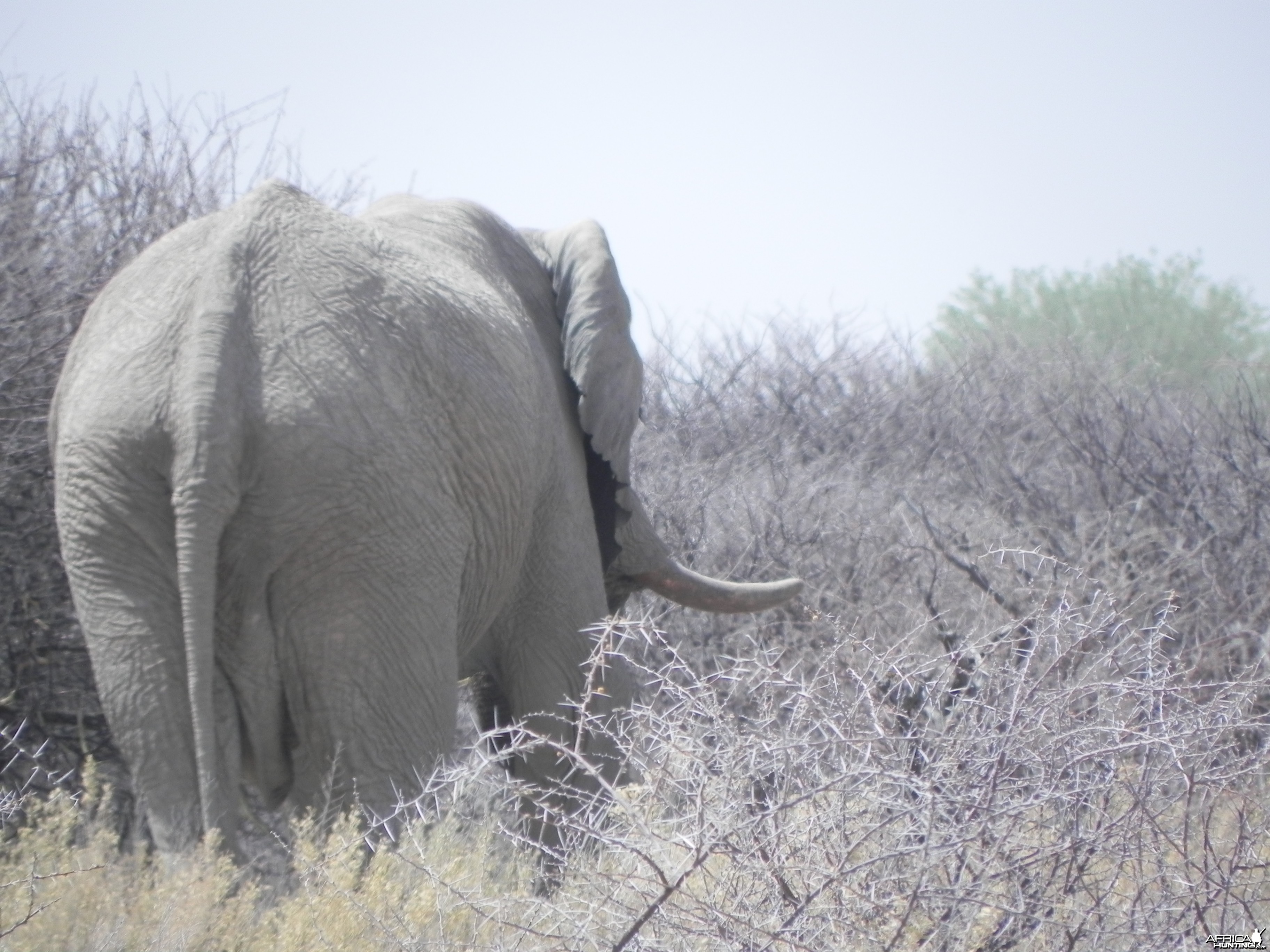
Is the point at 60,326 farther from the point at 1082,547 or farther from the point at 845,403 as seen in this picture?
the point at 845,403

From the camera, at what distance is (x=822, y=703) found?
19.7ft

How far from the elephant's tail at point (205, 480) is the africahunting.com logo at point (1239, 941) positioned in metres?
2.48

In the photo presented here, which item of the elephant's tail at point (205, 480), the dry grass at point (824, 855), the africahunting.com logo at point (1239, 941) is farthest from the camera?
the elephant's tail at point (205, 480)

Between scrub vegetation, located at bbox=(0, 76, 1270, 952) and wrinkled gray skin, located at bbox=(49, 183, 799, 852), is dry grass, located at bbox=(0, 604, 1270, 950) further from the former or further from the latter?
wrinkled gray skin, located at bbox=(49, 183, 799, 852)

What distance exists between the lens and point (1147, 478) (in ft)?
27.0

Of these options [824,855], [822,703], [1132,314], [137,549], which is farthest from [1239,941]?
[1132,314]

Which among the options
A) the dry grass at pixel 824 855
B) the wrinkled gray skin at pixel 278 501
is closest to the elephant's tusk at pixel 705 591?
the wrinkled gray skin at pixel 278 501

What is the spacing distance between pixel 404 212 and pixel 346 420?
1591 mm

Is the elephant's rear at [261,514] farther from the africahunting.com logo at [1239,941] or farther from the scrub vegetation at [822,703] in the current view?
the africahunting.com logo at [1239,941]

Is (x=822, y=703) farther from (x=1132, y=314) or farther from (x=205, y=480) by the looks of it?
(x=1132, y=314)

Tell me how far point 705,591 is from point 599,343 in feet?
4.09

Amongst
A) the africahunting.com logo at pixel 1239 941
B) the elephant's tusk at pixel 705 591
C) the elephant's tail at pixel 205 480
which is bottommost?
the africahunting.com logo at pixel 1239 941

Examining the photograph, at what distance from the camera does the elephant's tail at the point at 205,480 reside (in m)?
3.86

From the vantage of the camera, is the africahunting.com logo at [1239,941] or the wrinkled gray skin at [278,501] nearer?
the africahunting.com logo at [1239,941]
